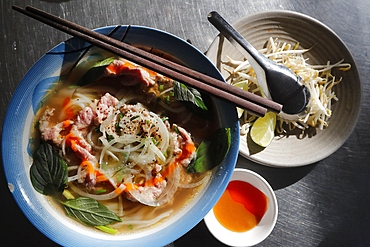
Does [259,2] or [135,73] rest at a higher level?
[259,2]

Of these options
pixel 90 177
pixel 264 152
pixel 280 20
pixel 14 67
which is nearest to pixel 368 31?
pixel 280 20

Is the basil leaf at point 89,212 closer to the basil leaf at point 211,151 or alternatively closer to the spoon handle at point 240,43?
the basil leaf at point 211,151

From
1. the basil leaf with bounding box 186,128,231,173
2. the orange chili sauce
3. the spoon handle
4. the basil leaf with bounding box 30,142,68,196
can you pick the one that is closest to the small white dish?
the orange chili sauce

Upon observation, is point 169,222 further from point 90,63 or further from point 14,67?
point 14,67

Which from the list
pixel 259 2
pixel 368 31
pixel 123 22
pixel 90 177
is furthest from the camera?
pixel 368 31

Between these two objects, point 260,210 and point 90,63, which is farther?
point 260,210

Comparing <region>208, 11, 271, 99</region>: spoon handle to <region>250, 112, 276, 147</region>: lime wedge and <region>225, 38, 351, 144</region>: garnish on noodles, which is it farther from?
<region>250, 112, 276, 147</region>: lime wedge

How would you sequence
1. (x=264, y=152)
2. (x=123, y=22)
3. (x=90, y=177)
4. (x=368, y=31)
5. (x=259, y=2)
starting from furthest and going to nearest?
(x=368, y=31)
(x=259, y=2)
(x=123, y=22)
(x=264, y=152)
(x=90, y=177)

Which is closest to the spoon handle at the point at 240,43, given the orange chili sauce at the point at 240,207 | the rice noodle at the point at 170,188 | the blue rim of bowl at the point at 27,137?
the blue rim of bowl at the point at 27,137
